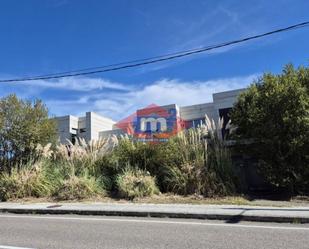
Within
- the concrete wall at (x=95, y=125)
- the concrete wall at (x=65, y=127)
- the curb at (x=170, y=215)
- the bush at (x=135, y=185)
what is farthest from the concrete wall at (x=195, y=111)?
the curb at (x=170, y=215)

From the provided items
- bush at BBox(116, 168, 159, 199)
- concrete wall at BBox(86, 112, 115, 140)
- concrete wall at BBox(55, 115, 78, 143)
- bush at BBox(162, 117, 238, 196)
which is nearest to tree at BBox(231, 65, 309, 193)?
bush at BBox(162, 117, 238, 196)

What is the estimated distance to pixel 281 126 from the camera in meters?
13.3

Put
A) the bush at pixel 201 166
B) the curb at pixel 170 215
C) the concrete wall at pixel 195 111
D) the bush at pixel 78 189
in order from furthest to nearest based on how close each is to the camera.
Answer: the concrete wall at pixel 195 111
the bush at pixel 78 189
the bush at pixel 201 166
the curb at pixel 170 215

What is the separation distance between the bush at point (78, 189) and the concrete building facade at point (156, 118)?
1738 centimetres

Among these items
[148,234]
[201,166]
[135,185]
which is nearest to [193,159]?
[201,166]

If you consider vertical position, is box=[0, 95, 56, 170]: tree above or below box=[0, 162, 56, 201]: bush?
above

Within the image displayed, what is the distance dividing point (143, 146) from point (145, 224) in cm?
639

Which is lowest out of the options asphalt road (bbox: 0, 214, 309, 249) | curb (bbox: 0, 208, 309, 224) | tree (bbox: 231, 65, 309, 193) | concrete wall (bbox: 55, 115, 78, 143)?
asphalt road (bbox: 0, 214, 309, 249)

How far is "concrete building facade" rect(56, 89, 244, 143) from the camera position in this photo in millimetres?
34938

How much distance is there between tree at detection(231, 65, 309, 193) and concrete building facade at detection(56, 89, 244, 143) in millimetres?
17822

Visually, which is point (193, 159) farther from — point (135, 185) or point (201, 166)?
point (135, 185)

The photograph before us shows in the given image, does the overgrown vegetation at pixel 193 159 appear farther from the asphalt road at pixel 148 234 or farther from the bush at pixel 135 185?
the asphalt road at pixel 148 234

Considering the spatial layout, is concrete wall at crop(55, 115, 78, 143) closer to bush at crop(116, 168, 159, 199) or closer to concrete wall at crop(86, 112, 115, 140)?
concrete wall at crop(86, 112, 115, 140)

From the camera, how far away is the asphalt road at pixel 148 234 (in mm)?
6910
